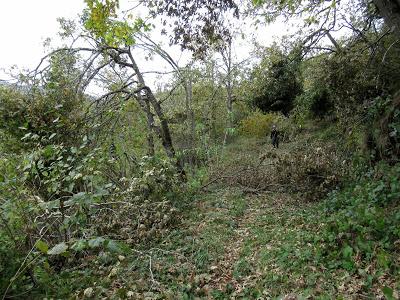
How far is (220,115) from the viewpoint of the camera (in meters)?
16.3

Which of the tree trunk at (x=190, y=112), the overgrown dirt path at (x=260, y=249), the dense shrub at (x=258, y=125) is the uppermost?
the tree trunk at (x=190, y=112)

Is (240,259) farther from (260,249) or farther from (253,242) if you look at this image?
(253,242)

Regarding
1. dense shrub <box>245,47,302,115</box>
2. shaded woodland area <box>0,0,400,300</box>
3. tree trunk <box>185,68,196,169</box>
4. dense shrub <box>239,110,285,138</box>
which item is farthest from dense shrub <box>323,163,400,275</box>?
dense shrub <box>239,110,285,138</box>

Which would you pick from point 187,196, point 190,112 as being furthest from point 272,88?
point 187,196

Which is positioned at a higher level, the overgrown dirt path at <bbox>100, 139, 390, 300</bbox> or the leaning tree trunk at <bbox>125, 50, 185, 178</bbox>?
the leaning tree trunk at <bbox>125, 50, 185, 178</bbox>

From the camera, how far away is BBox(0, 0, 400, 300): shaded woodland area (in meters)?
3.57

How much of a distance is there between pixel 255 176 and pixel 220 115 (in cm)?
860

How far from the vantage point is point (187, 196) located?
→ 722 cm

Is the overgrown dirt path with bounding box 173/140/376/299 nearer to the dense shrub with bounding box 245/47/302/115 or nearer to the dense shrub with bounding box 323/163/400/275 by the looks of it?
the dense shrub with bounding box 323/163/400/275

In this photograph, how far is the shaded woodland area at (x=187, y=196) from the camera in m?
3.57

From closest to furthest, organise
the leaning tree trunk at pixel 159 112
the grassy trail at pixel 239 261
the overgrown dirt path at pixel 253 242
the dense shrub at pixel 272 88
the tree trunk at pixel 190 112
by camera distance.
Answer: the grassy trail at pixel 239 261, the overgrown dirt path at pixel 253 242, the leaning tree trunk at pixel 159 112, the tree trunk at pixel 190 112, the dense shrub at pixel 272 88

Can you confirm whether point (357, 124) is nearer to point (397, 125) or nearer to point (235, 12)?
point (397, 125)

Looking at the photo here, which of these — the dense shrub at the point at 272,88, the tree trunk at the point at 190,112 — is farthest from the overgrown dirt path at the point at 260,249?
the dense shrub at the point at 272,88

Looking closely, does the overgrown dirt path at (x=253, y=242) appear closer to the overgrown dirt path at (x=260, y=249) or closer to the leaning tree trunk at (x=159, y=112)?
the overgrown dirt path at (x=260, y=249)
